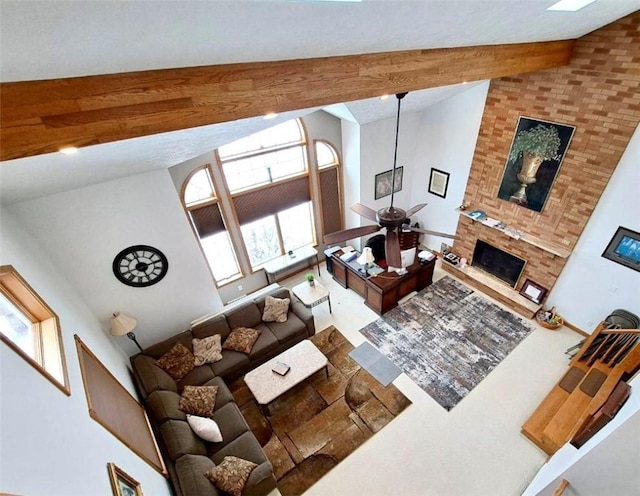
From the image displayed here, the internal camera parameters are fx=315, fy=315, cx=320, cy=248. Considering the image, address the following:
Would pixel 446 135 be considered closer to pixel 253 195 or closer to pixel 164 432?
pixel 253 195

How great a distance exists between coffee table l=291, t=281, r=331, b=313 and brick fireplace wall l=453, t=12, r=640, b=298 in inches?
127

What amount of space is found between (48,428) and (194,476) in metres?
1.96

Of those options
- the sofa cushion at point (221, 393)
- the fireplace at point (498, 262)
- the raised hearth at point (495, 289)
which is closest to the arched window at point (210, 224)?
the sofa cushion at point (221, 393)

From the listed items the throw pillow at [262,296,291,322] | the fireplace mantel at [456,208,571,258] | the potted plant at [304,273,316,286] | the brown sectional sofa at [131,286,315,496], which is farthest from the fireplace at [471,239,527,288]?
the throw pillow at [262,296,291,322]

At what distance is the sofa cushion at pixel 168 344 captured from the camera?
15.1 ft

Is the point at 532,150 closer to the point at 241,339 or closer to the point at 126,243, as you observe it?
the point at 241,339

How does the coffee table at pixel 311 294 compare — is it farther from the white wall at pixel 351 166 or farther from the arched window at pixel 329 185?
the white wall at pixel 351 166

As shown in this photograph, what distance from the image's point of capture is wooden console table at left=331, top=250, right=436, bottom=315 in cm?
570

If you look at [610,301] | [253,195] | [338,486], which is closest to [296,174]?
[253,195]

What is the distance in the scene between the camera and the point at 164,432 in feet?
11.8

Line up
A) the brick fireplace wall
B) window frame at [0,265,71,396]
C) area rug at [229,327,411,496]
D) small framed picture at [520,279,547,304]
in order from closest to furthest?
window frame at [0,265,71,396] → the brick fireplace wall → area rug at [229,327,411,496] → small framed picture at [520,279,547,304]

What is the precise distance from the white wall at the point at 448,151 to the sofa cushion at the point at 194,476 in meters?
5.83

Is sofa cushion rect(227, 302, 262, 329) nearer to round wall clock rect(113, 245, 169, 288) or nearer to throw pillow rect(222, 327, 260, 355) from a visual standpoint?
throw pillow rect(222, 327, 260, 355)

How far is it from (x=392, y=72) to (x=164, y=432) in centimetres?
444
